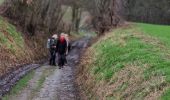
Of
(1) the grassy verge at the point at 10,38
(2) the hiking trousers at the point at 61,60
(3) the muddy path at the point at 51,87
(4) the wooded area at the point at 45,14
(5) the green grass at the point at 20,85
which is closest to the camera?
(3) the muddy path at the point at 51,87

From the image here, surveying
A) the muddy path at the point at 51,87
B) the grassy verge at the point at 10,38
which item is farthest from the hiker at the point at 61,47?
the grassy verge at the point at 10,38

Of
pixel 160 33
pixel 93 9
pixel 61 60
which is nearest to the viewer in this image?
pixel 61 60

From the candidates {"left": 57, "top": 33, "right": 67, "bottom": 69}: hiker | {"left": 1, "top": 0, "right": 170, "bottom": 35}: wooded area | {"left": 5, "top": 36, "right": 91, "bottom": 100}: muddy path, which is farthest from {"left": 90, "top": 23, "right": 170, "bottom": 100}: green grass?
{"left": 1, "top": 0, "right": 170, "bottom": 35}: wooded area

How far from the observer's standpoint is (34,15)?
40.1m

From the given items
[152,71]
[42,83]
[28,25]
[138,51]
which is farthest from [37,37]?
[152,71]

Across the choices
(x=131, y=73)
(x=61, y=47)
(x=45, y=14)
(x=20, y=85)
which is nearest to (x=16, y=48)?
(x=61, y=47)

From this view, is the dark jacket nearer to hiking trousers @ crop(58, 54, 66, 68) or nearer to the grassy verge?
hiking trousers @ crop(58, 54, 66, 68)

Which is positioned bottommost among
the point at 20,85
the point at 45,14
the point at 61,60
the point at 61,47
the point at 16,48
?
the point at 20,85

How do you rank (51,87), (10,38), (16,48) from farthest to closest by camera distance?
(10,38) → (16,48) → (51,87)

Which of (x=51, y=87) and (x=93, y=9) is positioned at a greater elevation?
(x=93, y=9)

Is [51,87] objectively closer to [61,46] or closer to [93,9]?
[61,46]

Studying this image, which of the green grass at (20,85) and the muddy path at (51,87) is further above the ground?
the green grass at (20,85)

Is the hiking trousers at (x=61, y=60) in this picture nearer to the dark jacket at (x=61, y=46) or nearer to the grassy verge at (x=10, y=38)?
the dark jacket at (x=61, y=46)

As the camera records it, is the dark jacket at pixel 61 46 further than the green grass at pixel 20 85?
Yes
